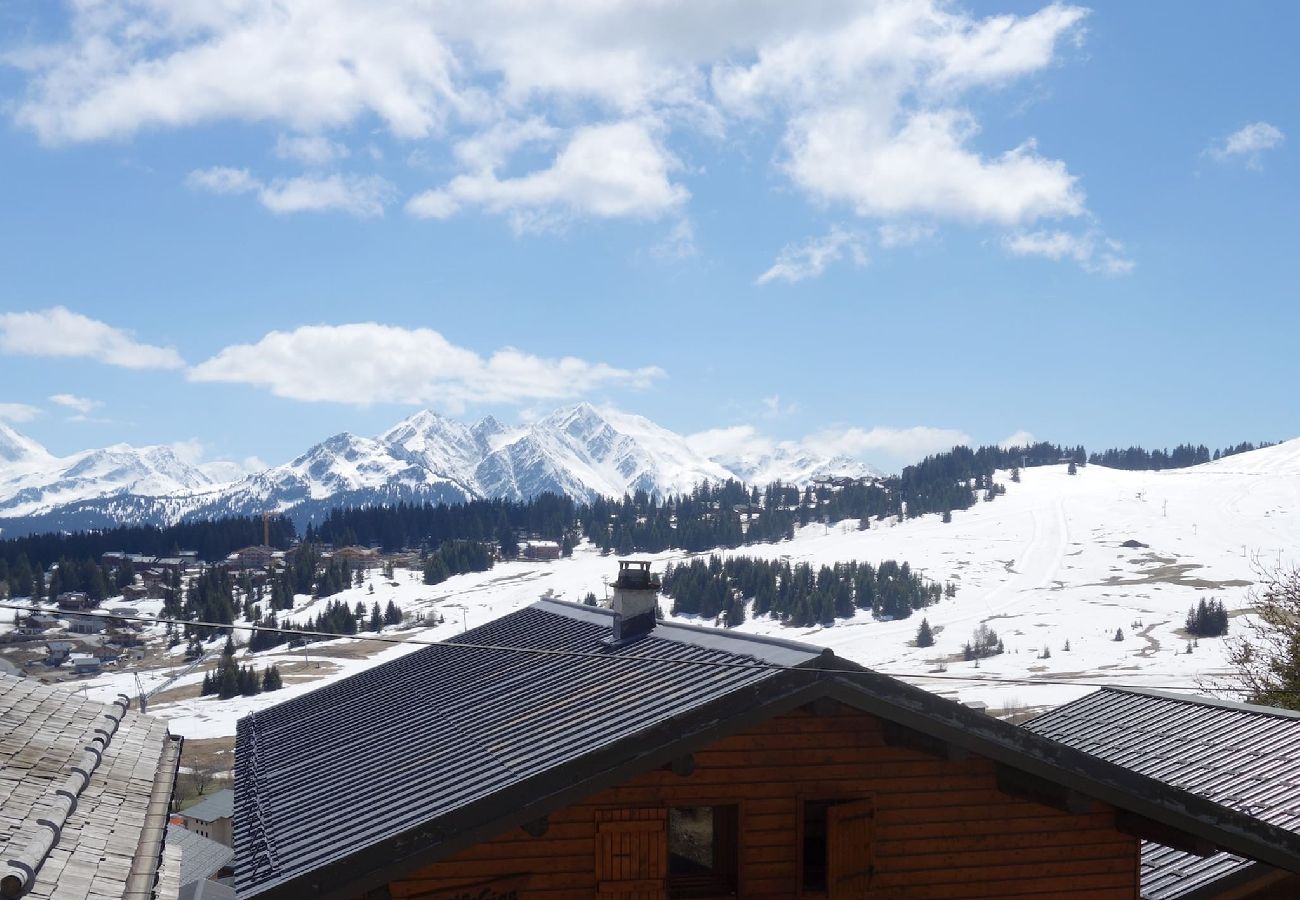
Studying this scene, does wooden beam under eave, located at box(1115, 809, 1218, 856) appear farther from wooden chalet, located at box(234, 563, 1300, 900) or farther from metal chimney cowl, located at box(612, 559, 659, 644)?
metal chimney cowl, located at box(612, 559, 659, 644)

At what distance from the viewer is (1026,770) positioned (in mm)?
11219

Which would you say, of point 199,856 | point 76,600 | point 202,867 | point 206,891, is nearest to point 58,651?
point 76,600

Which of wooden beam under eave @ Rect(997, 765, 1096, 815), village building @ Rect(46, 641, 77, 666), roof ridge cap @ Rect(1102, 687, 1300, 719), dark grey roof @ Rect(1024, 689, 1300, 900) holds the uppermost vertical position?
wooden beam under eave @ Rect(997, 765, 1096, 815)

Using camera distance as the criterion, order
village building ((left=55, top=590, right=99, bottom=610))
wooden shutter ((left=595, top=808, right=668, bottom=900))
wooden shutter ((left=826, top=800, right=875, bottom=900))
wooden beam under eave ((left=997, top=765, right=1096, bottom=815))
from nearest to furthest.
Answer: wooden shutter ((left=595, top=808, right=668, bottom=900)), wooden shutter ((left=826, top=800, right=875, bottom=900)), wooden beam under eave ((left=997, top=765, right=1096, bottom=815)), village building ((left=55, top=590, right=99, bottom=610))

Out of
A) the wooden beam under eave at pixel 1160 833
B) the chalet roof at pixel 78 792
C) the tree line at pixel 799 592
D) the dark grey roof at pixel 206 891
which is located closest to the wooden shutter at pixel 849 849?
the wooden beam under eave at pixel 1160 833

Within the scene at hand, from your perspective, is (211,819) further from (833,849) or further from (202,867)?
(833,849)

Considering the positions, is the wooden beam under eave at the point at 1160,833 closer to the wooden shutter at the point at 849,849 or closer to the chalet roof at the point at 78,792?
the wooden shutter at the point at 849,849

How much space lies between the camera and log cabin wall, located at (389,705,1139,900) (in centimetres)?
1057

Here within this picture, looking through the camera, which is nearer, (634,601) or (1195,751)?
(634,601)

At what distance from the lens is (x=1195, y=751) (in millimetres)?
17062

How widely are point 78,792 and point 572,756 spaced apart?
5610mm

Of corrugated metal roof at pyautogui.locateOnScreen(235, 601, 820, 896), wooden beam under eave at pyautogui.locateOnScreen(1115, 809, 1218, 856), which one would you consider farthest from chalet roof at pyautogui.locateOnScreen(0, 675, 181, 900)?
wooden beam under eave at pyautogui.locateOnScreen(1115, 809, 1218, 856)

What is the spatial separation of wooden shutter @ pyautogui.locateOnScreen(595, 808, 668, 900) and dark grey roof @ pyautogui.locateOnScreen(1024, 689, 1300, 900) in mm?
6886

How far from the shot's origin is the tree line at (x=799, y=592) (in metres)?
176
